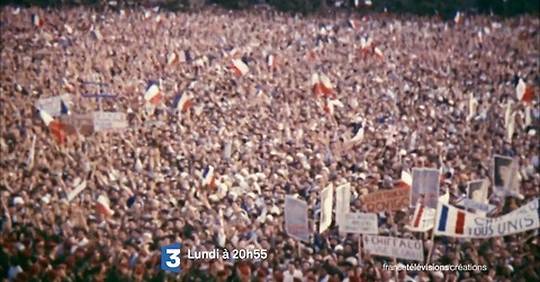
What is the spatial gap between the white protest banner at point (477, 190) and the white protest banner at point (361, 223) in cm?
63

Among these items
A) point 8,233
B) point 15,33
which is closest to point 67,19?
point 15,33

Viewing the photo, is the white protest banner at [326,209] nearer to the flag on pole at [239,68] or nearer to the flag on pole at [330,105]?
the flag on pole at [330,105]

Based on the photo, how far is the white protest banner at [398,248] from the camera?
584 centimetres

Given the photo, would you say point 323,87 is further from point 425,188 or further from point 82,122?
point 82,122

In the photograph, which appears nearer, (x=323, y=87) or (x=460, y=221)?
(x=460, y=221)

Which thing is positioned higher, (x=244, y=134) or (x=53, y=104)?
(x=53, y=104)

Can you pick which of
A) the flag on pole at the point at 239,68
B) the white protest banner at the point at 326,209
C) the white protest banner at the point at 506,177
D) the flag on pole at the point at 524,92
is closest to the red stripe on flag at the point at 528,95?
the flag on pole at the point at 524,92

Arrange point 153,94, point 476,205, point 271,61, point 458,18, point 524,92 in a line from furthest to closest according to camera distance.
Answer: point 458,18
point 271,61
point 524,92
point 153,94
point 476,205

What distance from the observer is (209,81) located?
686 centimetres

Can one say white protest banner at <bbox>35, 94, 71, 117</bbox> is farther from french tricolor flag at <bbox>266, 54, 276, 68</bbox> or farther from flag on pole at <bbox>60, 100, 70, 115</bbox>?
french tricolor flag at <bbox>266, 54, 276, 68</bbox>

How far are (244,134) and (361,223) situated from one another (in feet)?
3.28

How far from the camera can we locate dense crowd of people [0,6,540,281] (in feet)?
19.4

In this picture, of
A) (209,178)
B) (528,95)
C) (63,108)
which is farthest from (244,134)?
(528,95)

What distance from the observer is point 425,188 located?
603 centimetres
